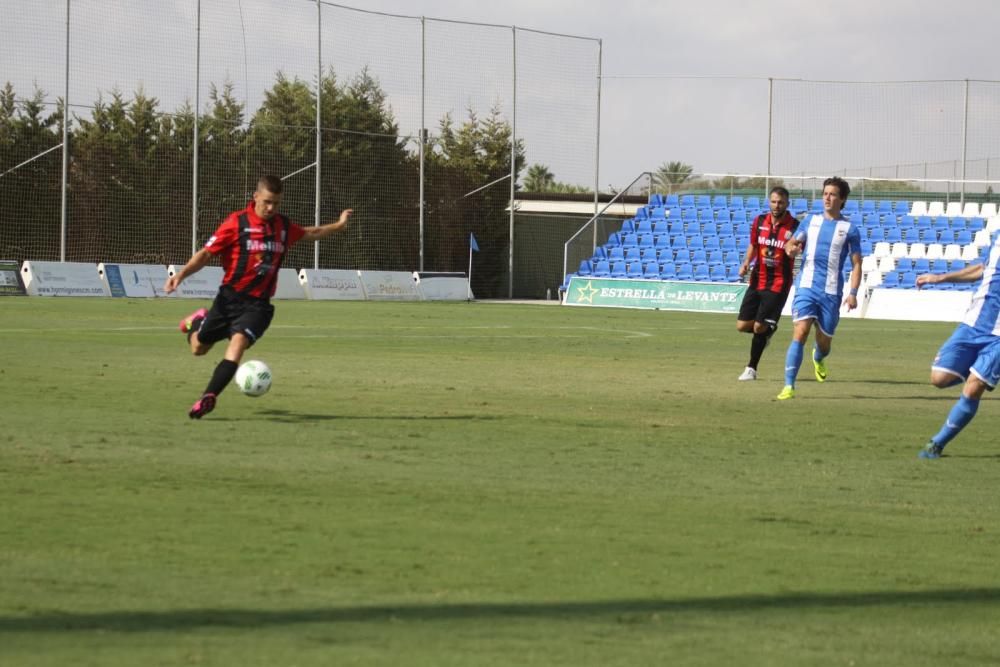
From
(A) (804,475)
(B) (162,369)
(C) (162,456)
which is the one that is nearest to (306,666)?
(C) (162,456)

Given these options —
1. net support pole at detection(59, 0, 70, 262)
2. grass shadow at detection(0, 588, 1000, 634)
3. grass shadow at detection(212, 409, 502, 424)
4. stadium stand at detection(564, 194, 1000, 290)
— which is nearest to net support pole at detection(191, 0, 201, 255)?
net support pole at detection(59, 0, 70, 262)

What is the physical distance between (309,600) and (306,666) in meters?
0.93

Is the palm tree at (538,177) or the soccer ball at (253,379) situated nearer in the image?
the soccer ball at (253,379)

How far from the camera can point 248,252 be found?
12.2m

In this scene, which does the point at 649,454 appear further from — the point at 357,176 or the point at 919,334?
the point at 357,176

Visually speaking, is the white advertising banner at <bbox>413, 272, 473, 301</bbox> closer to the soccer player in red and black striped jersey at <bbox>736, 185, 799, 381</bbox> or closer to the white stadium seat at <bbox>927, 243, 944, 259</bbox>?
the white stadium seat at <bbox>927, 243, 944, 259</bbox>

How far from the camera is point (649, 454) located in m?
10.4

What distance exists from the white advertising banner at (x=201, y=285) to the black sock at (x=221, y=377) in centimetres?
2922

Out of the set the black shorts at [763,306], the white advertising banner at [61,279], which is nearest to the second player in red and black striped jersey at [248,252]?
the black shorts at [763,306]

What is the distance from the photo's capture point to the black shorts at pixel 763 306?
17078mm

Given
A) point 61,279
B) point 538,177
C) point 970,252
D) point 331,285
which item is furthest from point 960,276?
point 538,177

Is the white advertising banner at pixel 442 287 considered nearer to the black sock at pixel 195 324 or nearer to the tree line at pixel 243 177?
the tree line at pixel 243 177

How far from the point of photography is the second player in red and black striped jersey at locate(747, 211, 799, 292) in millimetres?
17234

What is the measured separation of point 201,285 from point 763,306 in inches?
1056
